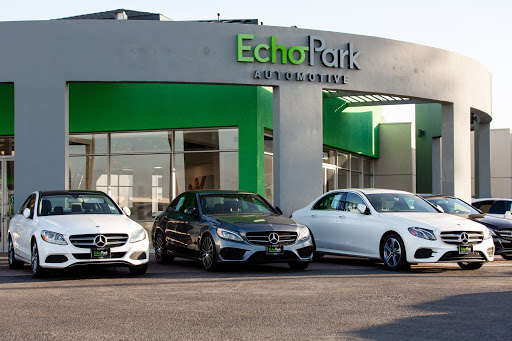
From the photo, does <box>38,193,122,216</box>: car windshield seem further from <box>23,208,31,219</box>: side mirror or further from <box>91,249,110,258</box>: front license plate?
<box>91,249,110,258</box>: front license plate

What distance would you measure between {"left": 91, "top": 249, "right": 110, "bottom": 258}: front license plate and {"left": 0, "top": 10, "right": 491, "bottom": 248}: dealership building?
233 inches

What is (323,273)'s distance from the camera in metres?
13.3

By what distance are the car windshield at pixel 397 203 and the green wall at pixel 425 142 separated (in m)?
20.5

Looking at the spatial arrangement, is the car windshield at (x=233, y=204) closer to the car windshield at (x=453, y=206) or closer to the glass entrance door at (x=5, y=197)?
the car windshield at (x=453, y=206)

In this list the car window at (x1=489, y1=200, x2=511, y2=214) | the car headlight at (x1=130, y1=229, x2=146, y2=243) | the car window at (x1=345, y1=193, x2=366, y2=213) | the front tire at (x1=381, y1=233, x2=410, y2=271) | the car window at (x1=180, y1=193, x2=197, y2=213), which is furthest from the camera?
the car window at (x1=489, y1=200, x2=511, y2=214)

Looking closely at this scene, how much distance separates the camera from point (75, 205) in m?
13.9

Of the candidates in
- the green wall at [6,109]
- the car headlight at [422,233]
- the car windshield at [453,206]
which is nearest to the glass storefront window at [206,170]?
the green wall at [6,109]

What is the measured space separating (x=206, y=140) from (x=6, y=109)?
5960mm

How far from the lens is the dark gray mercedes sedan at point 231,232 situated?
43.4 ft

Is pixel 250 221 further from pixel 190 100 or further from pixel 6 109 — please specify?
pixel 6 109

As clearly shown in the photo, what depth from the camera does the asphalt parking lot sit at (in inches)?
291

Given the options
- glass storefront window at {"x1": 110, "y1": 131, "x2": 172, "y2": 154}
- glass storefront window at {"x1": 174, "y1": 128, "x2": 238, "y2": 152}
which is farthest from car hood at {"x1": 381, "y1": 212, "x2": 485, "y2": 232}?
glass storefront window at {"x1": 110, "y1": 131, "x2": 172, "y2": 154}

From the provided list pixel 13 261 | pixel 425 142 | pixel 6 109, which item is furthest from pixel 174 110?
pixel 425 142

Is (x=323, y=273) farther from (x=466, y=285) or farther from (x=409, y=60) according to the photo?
(x=409, y=60)
